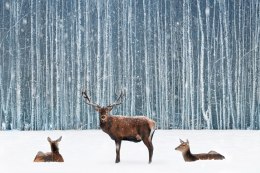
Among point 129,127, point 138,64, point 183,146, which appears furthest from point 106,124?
point 138,64

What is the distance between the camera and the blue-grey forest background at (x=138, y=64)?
13586 millimetres

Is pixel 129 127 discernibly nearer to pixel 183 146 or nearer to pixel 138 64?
pixel 183 146

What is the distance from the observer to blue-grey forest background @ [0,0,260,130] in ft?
44.6

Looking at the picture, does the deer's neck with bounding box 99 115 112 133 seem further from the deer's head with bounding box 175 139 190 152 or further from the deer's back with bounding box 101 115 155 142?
the deer's head with bounding box 175 139 190 152

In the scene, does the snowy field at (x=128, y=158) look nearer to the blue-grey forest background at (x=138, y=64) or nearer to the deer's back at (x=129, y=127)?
the deer's back at (x=129, y=127)

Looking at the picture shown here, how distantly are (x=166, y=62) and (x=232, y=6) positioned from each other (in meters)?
2.16

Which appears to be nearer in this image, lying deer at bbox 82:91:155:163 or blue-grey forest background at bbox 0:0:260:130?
lying deer at bbox 82:91:155:163

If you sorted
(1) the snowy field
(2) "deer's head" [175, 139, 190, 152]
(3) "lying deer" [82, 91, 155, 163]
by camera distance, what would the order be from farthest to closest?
(2) "deer's head" [175, 139, 190, 152] → (3) "lying deer" [82, 91, 155, 163] → (1) the snowy field

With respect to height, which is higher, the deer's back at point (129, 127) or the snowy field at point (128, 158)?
the deer's back at point (129, 127)

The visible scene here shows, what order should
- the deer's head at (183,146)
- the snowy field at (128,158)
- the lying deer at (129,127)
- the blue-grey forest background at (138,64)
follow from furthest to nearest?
the blue-grey forest background at (138,64), the deer's head at (183,146), the lying deer at (129,127), the snowy field at (128,158)

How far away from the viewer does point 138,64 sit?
44.8 feet

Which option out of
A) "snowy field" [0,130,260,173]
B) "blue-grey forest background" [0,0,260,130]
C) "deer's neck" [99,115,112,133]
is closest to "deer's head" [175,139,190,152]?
"snowy field" [0,130,260,173]

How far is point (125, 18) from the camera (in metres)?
13.7

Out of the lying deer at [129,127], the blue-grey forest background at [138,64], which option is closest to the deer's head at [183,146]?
the lying deer at [129,127]
